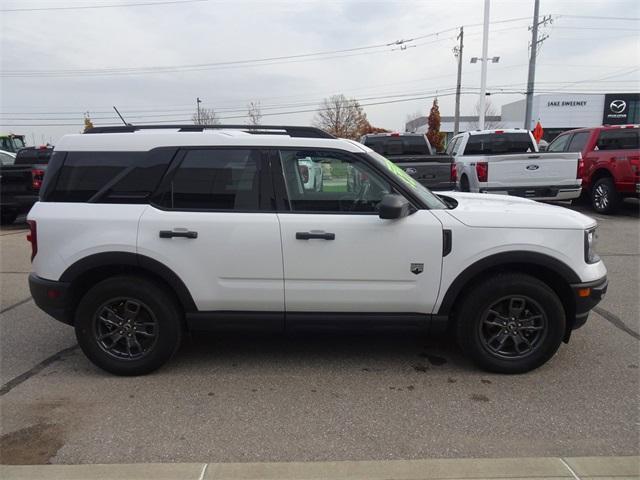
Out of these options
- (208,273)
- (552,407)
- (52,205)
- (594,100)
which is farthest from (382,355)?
(594,100)

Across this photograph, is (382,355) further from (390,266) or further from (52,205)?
(52,205)

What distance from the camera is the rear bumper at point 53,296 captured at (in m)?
3.73

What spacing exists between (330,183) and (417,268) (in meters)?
0.92

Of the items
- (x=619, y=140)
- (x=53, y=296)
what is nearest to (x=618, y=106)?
(x=619, y=140)

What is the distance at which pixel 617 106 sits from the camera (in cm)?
5444

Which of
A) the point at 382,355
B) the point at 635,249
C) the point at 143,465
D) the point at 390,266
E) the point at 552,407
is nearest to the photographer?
the point at 143,465

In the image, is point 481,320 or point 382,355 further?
point 382,355

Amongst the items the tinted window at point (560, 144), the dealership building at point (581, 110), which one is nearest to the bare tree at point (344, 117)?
the dealership building at point (581, 110)

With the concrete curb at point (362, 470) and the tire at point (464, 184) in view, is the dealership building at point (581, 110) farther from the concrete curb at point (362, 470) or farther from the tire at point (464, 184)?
the concrete curb at point (362, 470)

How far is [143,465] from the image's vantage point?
273 centimetres

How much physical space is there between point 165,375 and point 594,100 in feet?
204

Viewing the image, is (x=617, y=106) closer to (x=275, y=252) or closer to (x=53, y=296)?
(x=275, y=252)

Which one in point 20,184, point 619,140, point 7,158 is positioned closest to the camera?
point 20,184

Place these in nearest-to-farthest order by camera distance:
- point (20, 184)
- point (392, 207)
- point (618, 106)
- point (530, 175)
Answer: point (392, 207) < point (530, 175) < point (20, 184) < point (618, 106)
